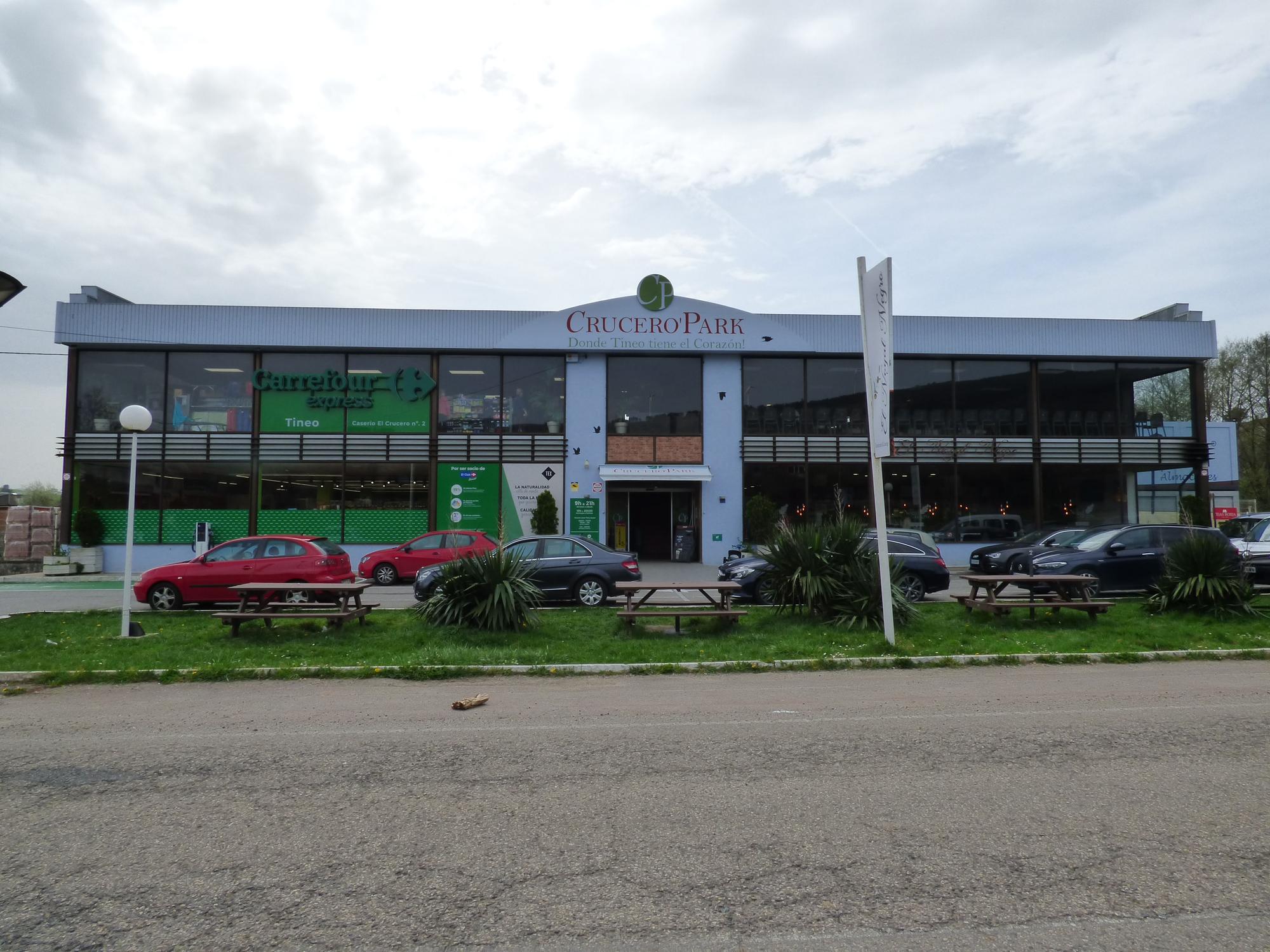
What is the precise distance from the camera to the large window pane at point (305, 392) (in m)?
27.2

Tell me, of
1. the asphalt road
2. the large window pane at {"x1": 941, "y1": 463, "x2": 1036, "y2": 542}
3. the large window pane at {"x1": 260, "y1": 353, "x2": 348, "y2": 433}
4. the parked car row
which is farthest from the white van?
the asphalt road

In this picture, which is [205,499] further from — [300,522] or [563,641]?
[563,641]

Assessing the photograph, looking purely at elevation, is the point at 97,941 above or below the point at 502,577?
below

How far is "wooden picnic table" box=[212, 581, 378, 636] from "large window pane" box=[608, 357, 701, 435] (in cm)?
1534

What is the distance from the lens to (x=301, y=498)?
26.9m

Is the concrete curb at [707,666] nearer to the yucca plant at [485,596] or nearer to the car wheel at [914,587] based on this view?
the yucca plant at [485,596]

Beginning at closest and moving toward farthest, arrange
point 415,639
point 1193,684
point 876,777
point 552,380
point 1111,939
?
point 1111,939 < point 876,777 < point 1193,684 < point 415,639 < point 552,380

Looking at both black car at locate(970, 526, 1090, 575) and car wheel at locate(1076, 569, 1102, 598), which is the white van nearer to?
black car at locate(970, 526, 1090, 575)

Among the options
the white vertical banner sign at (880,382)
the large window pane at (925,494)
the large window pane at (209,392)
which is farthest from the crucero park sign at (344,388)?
the white vertical banner sign at (880,382)

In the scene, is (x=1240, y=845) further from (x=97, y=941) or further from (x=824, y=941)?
(x=97, y=941)

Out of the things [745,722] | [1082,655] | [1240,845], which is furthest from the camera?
[1082,655]

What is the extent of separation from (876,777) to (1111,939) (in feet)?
6.98

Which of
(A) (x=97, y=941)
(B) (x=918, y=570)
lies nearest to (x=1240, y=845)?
(A) (x=97, y=941)

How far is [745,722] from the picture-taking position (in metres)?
7.15
